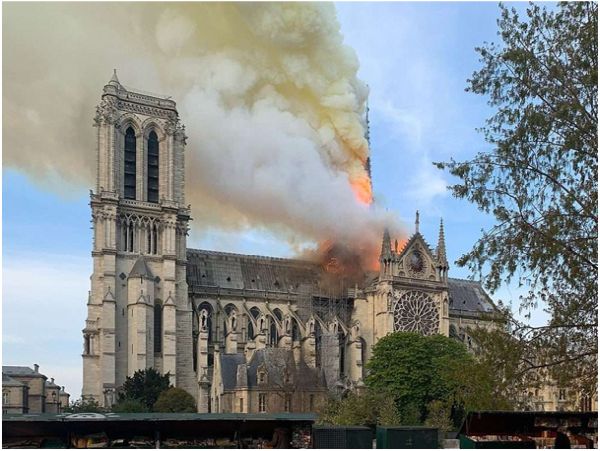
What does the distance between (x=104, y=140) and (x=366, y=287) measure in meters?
28.9

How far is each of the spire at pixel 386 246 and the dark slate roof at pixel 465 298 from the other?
13.4 meters

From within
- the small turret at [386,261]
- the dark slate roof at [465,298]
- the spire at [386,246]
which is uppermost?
the spire at [386,246]

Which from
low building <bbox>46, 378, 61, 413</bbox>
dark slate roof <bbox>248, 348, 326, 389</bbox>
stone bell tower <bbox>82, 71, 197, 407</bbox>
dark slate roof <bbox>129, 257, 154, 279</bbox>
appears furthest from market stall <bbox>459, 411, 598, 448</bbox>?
low building <bbox>46, 378, 61, 413</bbox>

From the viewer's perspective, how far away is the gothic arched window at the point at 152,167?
8138 centimetres

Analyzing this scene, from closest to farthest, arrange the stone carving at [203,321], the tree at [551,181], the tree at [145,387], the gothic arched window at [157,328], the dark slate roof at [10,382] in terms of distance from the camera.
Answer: the tree at [551,181] → the tree at [145,387] → the gothic arched window at [157,328] → the dark slate roof at [10,382] → the stone carving at [203,321]

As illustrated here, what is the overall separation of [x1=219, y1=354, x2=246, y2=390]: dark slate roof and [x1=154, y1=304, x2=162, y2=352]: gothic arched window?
6334 millimetres

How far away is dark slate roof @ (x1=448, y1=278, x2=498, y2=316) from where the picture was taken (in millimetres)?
98312

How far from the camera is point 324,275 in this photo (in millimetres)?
91875

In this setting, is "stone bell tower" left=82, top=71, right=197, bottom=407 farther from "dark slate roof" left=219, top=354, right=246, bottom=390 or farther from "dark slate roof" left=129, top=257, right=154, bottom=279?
"dark slate roof" left=219, top=354, right=246, bottom=390

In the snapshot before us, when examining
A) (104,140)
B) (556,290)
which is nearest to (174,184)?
(104,140)

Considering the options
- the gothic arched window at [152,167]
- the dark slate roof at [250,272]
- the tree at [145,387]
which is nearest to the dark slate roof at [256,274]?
the dark slate roof at [250,272]

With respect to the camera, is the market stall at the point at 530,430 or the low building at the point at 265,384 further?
the low building at the point at 265,384

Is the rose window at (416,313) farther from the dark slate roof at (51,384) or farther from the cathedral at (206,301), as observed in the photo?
the dark slate roof at (51,384)

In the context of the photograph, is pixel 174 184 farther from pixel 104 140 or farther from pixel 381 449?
pixel 381 449
